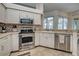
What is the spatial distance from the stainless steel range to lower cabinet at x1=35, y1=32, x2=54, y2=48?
160 millimetres

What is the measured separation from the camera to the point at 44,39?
2295 mm

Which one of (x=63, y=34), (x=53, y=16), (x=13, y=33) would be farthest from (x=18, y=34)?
(x=63, y=34)

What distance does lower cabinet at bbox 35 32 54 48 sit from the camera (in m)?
2.11

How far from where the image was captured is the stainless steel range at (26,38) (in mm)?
1877

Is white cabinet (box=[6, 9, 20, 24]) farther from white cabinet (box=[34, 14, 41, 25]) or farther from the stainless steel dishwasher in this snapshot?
the stainless steel dishwasher

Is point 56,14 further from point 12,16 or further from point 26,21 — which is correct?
point 12,16

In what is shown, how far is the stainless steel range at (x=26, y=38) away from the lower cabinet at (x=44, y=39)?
0.16m

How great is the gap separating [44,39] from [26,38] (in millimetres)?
575

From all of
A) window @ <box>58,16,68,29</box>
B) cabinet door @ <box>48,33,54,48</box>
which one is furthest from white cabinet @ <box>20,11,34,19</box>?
cabinet door @ <box>48,33,54,48</box>

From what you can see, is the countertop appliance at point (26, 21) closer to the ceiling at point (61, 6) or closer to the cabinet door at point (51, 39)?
the ceiling at point (61, 6)

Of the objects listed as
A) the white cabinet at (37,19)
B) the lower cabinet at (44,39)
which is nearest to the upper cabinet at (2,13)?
the white cabinet at (37,19)

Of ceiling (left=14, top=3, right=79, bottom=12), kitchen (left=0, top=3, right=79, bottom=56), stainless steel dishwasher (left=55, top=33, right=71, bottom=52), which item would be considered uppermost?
ceiling (left=14, top=3, right=79, bottom=12)

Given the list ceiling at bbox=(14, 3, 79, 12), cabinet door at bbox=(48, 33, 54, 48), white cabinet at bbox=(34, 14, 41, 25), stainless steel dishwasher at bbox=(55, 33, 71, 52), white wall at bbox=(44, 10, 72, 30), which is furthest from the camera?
cabinet door at bbox=(48, 33, 54, 48)

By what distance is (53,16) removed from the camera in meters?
1.89
